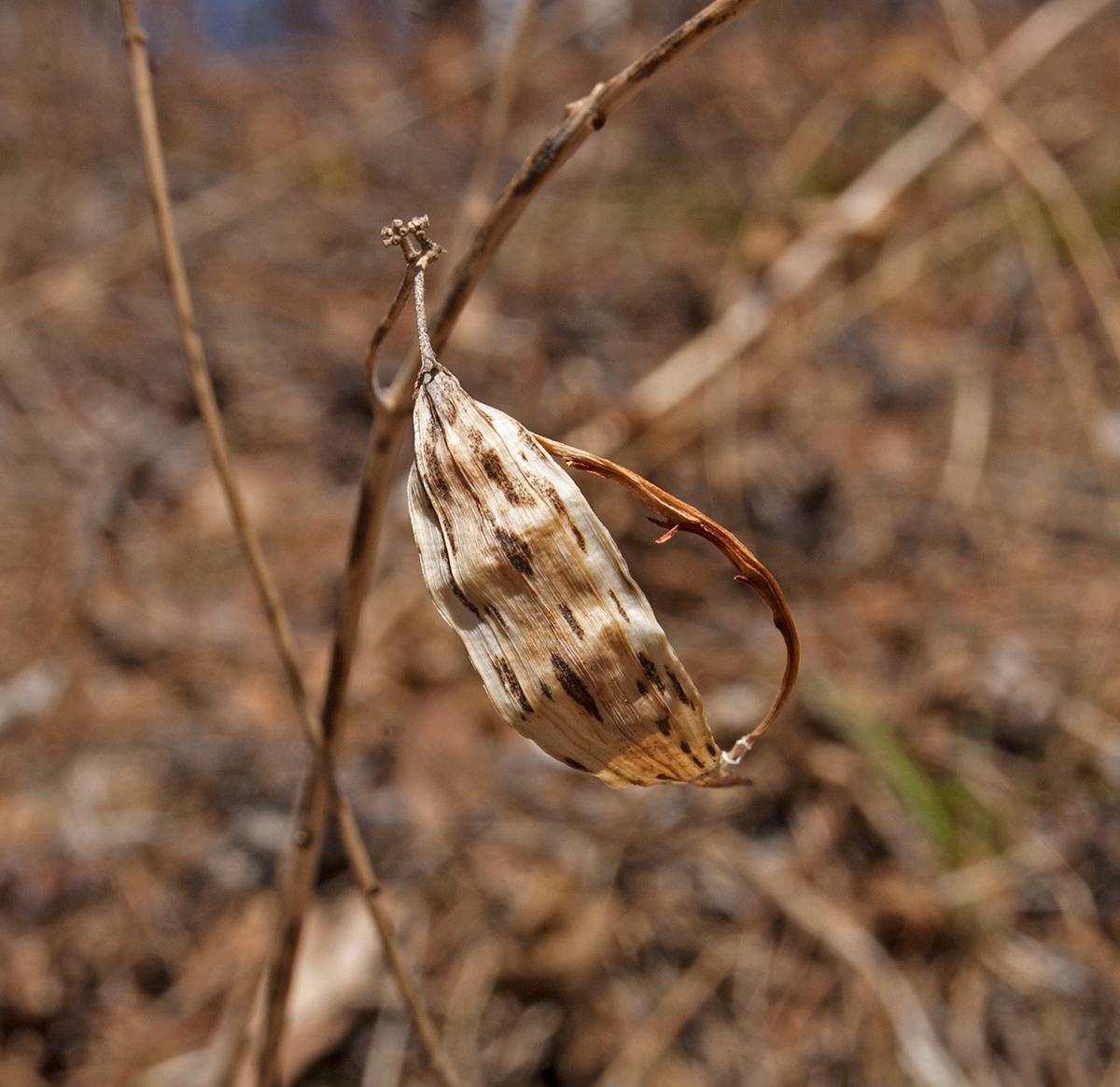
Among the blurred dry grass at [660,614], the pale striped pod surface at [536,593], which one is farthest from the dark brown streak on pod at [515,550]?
the blurred dry grass at [660,614]

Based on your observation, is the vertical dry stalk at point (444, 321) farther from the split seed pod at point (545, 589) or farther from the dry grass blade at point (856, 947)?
the dry grass blade at point (856, 947)

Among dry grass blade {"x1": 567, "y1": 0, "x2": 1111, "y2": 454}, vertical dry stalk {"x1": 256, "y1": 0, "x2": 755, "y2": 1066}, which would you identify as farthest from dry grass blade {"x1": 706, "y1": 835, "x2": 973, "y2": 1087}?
vertical dry stalk {"x1": 256, "y1": 0, "x2": 755, "y2": 1066}

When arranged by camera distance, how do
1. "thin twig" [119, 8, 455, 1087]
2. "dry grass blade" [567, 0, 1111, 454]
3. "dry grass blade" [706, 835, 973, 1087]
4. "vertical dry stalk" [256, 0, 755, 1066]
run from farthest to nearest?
"dry grass blade" [567, 0, 1111, 454] → "dry grass blade" [706, 835, 973, 1087] → "thin twig" [119, 8, 455, 1087] → "vertical dry stalk" [256, 0, 755, 1066]

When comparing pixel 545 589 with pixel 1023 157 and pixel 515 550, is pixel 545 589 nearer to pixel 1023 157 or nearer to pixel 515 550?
pixel 515 550

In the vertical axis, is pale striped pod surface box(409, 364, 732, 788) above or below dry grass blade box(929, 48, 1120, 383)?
below

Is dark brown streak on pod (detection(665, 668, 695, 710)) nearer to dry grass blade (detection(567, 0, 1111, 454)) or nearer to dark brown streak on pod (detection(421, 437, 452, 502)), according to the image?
dark brown streak on pod (detection(421, 437, 452, 502))

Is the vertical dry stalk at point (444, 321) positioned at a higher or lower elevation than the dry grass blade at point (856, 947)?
higher

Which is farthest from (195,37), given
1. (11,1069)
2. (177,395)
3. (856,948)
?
(856,948)
